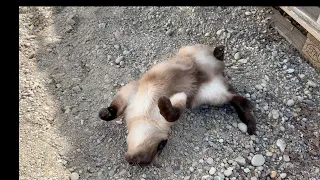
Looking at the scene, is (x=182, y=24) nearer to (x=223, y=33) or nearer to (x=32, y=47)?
(x=223, y=33)

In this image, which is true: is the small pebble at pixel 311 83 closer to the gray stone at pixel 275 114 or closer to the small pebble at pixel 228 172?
the gray stone at pixel 275 114

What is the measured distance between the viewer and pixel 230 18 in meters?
4.60

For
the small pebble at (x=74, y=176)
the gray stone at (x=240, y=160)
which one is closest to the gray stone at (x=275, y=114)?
the gray stone at (x=240, y=160)

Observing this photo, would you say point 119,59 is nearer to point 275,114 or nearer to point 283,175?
point 275,114

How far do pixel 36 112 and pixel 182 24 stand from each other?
68.4 inches

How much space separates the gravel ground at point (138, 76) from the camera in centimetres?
348

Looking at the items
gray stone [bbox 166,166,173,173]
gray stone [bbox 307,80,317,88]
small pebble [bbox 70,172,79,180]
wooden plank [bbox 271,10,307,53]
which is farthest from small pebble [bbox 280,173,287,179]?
small pebble [bbox 70,172,79,180]

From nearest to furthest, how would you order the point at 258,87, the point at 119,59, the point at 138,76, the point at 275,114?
1. the point at 275,114
2. the point at 258,87
3. the point at 138,76
4. the point at 119,59

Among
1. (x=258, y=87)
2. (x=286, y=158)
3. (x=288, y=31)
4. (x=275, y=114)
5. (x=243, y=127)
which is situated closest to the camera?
(x=286, y=158)

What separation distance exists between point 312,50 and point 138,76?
1.63 m

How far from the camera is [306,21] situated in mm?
3994

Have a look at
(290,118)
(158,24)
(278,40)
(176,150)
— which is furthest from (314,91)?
(158,24)

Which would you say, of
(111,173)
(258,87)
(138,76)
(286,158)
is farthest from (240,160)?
(138,76)

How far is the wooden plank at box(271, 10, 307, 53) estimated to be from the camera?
4.25 metres
